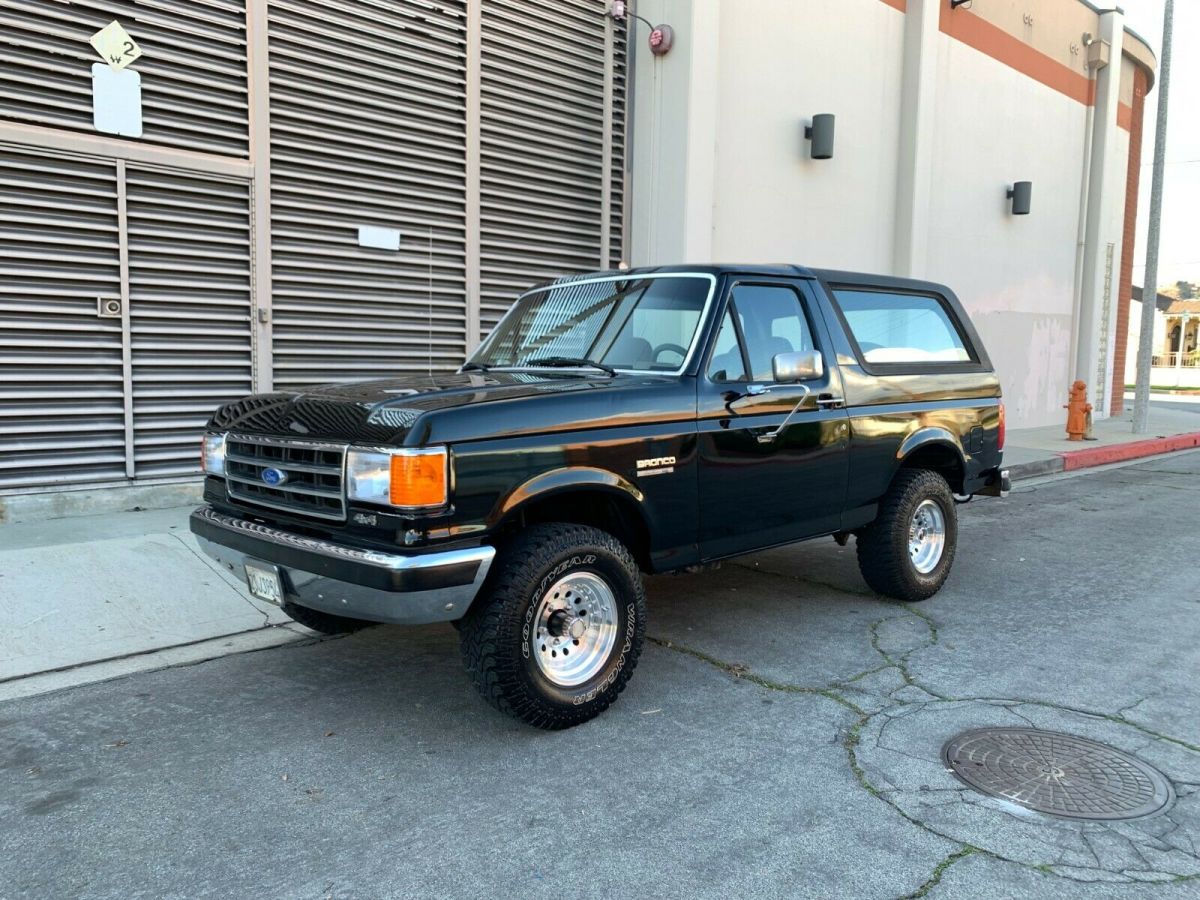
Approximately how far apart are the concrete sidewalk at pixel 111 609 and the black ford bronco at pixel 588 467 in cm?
74

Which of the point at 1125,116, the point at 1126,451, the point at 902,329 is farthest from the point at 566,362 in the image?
the point at 1125,116

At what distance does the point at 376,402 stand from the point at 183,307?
4.59 meters

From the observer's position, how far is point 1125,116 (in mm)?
19578

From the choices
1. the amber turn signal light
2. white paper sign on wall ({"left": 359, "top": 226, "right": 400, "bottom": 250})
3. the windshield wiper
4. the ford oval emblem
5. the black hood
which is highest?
white paper sign on wall ({"left": 359, "top": 226, "right": 400, "bottom": 250})

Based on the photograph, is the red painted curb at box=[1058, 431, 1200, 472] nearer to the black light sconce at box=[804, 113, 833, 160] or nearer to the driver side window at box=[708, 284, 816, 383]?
the black light sconce at box=[804, 113, 833, 160]

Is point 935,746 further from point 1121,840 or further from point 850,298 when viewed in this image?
point 850,298

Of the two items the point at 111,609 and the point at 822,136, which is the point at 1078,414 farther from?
the point at 111,609

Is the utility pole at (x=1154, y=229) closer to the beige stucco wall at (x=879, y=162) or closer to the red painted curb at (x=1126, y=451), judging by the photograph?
the red painted curb at (x=1126, y=451)

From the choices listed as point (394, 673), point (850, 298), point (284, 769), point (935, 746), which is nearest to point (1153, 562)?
point (850, 298)

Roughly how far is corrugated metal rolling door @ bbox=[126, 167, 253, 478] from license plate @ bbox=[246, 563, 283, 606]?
3.96m

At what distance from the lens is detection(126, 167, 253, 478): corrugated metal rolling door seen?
23.7 ft

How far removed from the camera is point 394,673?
4.56 meters

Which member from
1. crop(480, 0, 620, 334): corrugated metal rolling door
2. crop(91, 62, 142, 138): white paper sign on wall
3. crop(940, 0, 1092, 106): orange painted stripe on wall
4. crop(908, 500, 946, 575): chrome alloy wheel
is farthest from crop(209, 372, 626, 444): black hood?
crop(940, 0, 1092, 106): orange painted stripe on wall

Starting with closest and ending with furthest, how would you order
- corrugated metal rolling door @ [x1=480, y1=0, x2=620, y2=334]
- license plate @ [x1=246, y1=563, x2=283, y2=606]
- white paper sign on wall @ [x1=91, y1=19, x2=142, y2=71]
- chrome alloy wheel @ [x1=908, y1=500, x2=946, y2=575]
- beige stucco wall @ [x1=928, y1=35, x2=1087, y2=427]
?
license plate @ [x1=246, y1=563, x2=283, y2=606], chrome alloy wheel @ [x1=908, y1=500, x2=946, y2=575], white paper sign on wall @ [x1=91, y1=19, x2=142, y2=71], corrugated metal rolling door @ [x1=480, y1=0, x2=620, y2=334], beige stucco wall @ [x1=928, y1=35, x2=1087, y2=427]
